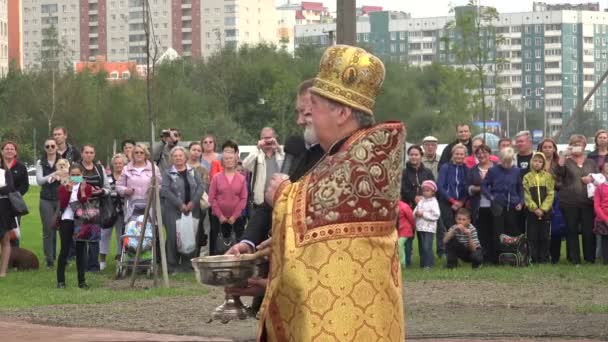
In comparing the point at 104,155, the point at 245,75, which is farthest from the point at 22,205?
the point at 245,75

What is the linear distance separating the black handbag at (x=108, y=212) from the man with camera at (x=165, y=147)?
959 millimetres

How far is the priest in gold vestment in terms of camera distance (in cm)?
579

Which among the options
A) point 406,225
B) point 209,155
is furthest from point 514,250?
point 209,155

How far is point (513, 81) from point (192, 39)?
43169 mm

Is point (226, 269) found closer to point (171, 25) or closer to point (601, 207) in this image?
point (601, 207)

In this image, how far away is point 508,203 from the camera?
19391 millimetres

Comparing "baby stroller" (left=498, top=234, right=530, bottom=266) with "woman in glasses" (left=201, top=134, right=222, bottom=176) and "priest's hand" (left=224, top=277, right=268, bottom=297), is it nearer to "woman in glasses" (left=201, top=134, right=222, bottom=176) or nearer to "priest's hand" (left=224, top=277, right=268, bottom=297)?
"woman in glasses" (left=201, top=134, right=222, bottom=176)

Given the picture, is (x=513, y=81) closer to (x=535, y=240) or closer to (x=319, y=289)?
(x=535, y=240)

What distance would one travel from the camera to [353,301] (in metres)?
5.81

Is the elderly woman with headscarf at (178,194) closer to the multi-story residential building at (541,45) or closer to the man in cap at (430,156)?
the man in cap at (430,156)

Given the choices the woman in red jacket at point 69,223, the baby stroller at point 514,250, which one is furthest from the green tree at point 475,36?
the woman in red jacket at point 69,223

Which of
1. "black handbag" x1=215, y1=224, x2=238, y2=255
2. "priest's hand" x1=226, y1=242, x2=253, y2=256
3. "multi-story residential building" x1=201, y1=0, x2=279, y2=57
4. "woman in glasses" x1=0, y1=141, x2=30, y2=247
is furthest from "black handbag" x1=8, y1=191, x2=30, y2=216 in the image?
"multi-story residential building" x1=201, y1=0, x2=279, y2=57

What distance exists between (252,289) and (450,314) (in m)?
8.21

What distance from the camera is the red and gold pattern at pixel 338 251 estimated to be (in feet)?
19.0
